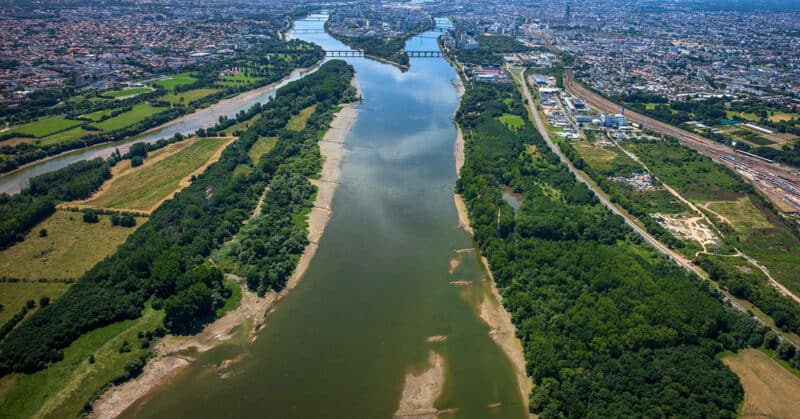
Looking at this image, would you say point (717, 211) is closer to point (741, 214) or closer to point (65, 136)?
point (741, 214)

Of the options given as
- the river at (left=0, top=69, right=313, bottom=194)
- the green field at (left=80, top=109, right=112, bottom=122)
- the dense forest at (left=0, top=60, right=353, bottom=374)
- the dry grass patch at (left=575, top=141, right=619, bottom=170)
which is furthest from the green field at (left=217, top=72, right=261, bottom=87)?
the dry grass patch at (left=575, top=141, right=619, bottom=170)

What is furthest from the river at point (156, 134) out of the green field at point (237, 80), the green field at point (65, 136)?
the green field at point (237, 80)

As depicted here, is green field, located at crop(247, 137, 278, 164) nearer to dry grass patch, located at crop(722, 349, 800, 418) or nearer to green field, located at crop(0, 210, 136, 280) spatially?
green field, located at crop(0, 210, 136, 280)

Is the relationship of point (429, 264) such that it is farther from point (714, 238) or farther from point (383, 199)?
point (714, 238)

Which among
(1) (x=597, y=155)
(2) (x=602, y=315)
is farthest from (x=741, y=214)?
(2) (x=602, y=315)

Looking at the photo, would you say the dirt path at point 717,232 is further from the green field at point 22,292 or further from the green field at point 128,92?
the green field at point 128,92
